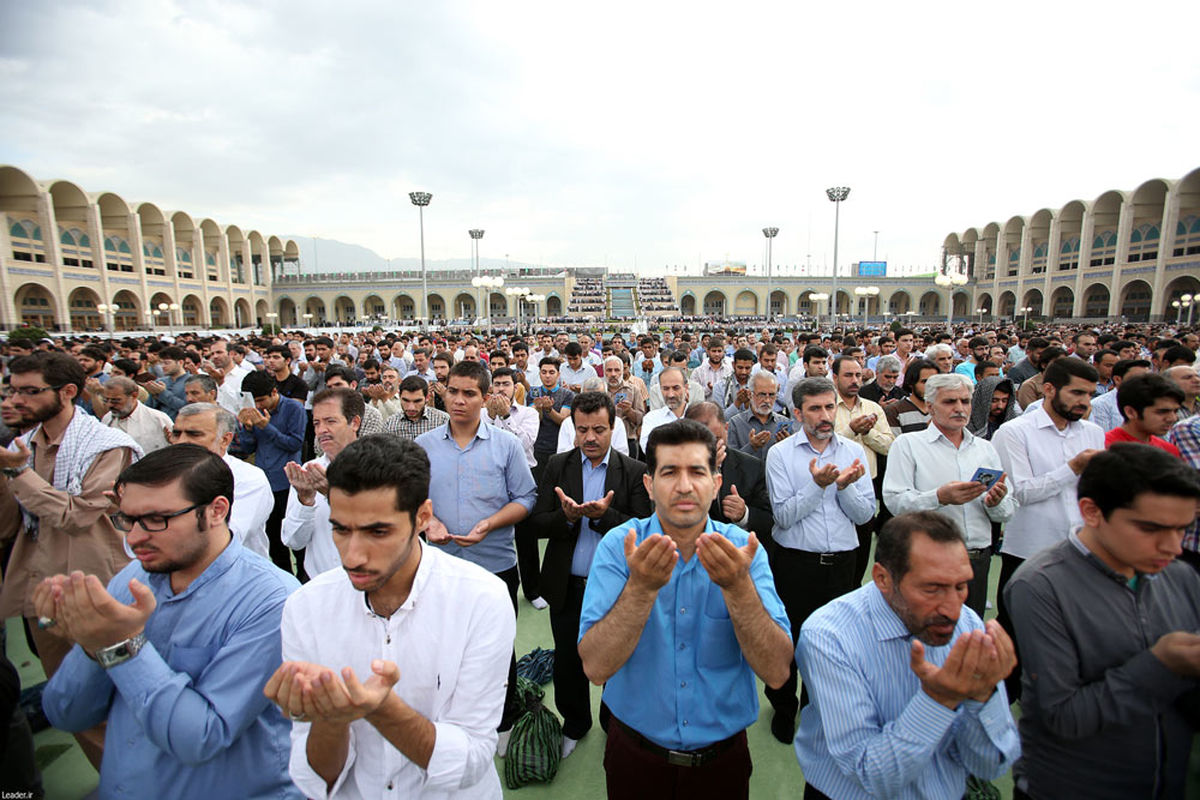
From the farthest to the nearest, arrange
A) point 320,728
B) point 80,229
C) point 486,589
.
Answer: point 80,229 < point 486,589 < point 320,728

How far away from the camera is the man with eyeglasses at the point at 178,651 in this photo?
1470 mm

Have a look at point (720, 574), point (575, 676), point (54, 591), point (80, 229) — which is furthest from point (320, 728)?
point (80, 229)

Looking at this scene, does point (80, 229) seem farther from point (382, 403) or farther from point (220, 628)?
point (220, 628)

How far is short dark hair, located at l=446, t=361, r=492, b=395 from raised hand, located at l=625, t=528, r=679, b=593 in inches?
76.1

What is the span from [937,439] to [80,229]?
5378 cm

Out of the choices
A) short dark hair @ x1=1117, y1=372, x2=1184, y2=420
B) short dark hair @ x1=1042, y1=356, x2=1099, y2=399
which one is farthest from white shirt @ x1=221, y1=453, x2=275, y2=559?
short dark hair @ x1=1117, y1=372, x2=1184, y2=420

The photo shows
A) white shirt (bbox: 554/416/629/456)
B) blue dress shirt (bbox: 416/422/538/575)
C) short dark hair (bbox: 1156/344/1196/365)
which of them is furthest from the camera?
short dark hair (bbox: 1156/344/1196/365)

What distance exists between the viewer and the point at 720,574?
145 cm

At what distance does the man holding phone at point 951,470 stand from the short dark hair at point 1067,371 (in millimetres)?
543

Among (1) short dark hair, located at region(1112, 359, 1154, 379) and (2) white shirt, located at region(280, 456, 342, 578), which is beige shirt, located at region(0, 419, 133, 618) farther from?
(1) short dark hair, located at region(1112, 359, 1154, 379)

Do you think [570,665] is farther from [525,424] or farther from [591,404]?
[525,424]

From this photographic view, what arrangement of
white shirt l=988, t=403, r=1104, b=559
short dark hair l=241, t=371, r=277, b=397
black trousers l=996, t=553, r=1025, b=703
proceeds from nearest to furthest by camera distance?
black trousers l=996, t=553, r=1025, b=703
white shirt l=988, t=403, r=1104, b=559
short dark hair l=241, t=371, r=277, b=397

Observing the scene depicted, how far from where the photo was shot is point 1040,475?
9.90 feet

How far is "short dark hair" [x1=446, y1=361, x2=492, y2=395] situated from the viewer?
3176 millimetres
